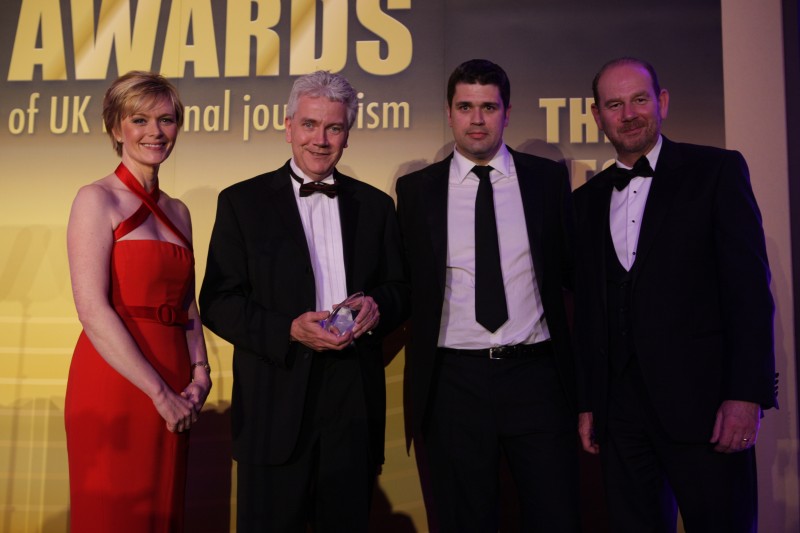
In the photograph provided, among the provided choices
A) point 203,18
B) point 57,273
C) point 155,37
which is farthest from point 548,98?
point 57,273

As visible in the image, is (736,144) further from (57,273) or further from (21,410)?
(21,410)

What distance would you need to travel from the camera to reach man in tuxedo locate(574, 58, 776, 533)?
234 cm

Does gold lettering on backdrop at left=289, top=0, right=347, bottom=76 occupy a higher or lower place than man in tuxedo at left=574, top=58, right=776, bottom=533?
higher

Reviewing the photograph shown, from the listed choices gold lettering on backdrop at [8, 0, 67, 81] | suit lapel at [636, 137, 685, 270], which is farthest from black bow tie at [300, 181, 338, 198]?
gold lettering on backdrop at [8, 0, 67, 81]

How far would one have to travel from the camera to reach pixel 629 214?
8.57ft

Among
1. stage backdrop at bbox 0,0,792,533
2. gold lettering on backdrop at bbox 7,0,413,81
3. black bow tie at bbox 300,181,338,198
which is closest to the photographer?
black bow tie at bbox 300,181,338,198

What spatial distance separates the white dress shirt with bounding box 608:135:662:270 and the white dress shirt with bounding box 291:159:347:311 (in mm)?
997

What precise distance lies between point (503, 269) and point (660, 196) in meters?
0.60

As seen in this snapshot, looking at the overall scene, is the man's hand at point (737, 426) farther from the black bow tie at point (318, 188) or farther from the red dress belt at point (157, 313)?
the red dress belt at point (157, 313)

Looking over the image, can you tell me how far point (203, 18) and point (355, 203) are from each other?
1924mm

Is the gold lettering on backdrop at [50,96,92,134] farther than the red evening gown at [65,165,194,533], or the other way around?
the gold lettering on backdrop at [50,96,92,134]

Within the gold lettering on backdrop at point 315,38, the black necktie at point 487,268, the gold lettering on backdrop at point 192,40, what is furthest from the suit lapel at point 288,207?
the gold lettering on backdrop at point 192,40

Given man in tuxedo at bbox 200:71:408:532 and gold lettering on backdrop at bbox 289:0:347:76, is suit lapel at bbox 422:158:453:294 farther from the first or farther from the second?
gold lettering on backdrop at bbox 289:0:347:76

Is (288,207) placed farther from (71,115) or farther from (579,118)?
(71,115)
